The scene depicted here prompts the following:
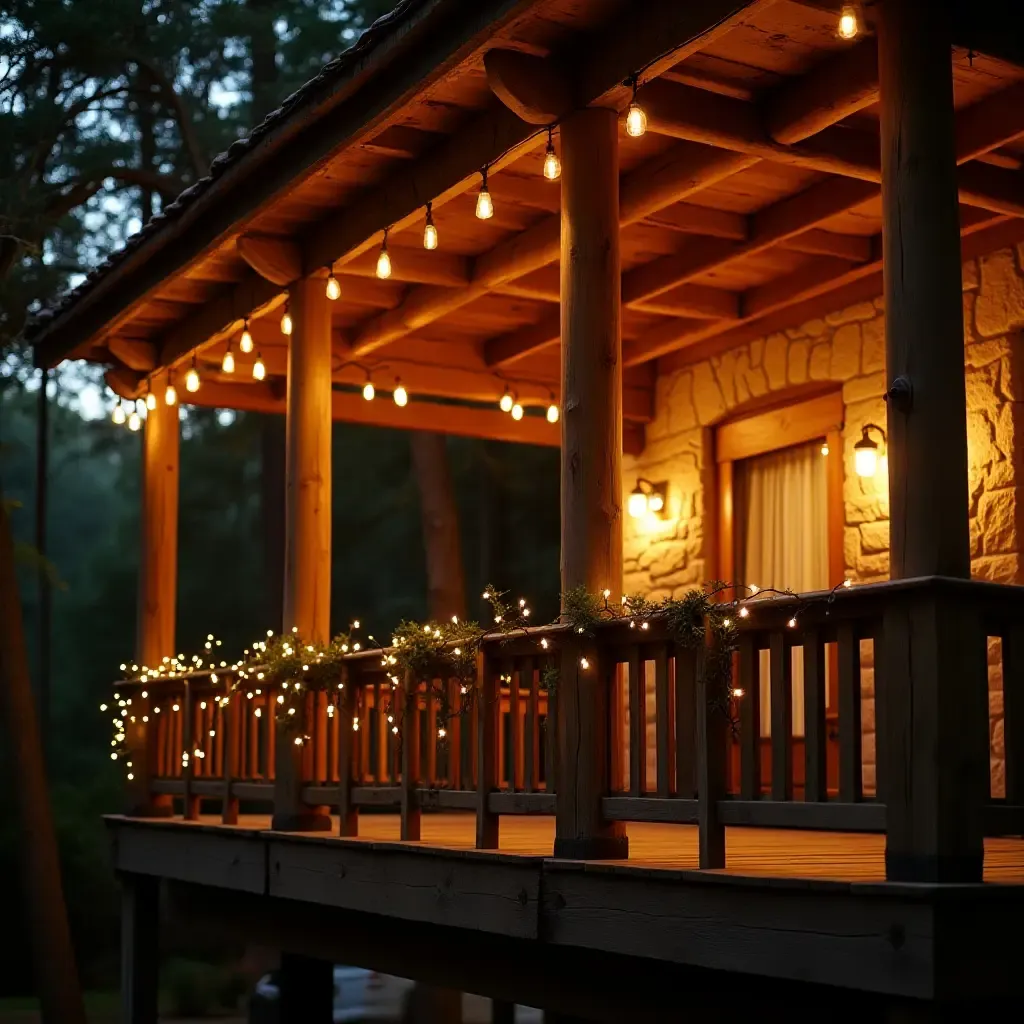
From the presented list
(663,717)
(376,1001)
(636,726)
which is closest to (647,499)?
(636,726)

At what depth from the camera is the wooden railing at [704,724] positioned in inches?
189

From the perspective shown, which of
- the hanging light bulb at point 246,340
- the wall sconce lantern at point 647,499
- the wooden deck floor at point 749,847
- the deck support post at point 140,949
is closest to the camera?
the wooden deck floor at point 749,847

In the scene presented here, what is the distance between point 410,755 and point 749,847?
1.53m

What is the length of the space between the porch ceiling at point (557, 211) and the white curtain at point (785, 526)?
92cm

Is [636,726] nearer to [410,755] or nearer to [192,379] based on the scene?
[410,755]

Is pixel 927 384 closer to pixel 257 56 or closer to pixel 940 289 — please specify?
pixel 940 289

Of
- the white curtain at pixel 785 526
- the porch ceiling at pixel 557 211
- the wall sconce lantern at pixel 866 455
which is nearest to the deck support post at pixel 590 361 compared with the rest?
the porch ceiling at pixel 557 211

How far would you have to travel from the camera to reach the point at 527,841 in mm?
7641

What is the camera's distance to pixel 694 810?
5484 millimetres

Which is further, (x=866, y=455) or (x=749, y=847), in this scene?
(x=866, y=455)

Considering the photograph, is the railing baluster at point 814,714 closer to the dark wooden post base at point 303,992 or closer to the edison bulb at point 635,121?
the edison bulb at point 635,121

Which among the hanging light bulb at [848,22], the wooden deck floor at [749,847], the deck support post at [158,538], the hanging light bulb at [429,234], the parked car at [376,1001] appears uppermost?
the hanging light bulb at [848,22]

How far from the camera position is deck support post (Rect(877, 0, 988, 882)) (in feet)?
15.3

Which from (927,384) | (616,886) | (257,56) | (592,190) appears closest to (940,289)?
(927,384)
